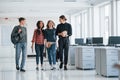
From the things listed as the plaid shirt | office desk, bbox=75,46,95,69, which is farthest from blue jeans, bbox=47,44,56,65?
office desk, bbox=75,46,95,69

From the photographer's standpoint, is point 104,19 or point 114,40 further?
point 104,19

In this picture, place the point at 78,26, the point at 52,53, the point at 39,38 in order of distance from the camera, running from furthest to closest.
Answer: the point at 78,26 < the point at 52,53 < the point at 39,38

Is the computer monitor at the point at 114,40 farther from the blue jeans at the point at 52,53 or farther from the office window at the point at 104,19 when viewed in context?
the office window at the point at 104,19

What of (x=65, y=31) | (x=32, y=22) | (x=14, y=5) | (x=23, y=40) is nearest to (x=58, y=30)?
(x=65, y=31)

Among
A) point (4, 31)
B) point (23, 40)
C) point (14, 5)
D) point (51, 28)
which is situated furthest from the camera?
point (4, 31)

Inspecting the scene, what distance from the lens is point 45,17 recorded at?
67.5ft

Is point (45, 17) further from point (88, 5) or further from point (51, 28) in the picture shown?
point (51, 28)

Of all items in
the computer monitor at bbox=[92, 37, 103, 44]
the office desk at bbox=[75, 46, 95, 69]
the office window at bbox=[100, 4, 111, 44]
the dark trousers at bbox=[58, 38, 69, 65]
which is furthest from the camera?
the office window at bbox=[100, 4, 111, 44]

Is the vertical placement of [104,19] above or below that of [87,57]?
above

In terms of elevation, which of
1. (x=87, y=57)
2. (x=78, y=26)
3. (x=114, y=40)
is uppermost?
(x=78, y=26)

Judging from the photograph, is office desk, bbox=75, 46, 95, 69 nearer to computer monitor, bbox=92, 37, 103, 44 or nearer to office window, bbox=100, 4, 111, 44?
computer monitor, bbox=92, 37, 103, 44

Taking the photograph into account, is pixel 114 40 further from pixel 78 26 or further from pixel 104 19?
pixel 78 26

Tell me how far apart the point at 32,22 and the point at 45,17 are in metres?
0.93

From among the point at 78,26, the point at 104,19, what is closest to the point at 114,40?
the point at 104,19
